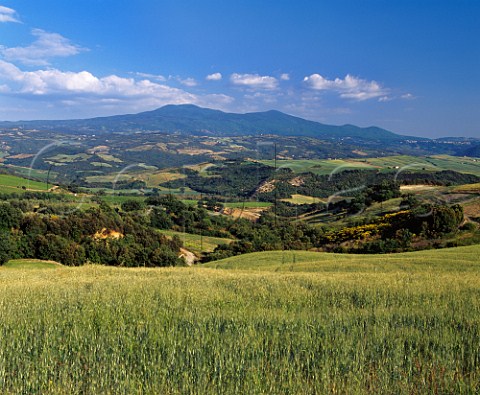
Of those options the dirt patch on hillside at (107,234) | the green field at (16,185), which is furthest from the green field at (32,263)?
the green field at (16,185)

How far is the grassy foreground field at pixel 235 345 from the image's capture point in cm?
464

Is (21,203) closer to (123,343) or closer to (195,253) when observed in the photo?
(195,253)

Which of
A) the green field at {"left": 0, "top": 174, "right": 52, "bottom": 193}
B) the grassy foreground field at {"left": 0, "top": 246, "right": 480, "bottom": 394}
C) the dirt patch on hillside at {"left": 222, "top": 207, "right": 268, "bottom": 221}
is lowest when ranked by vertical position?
the dirt patch on hillside at {"left": 222, "top": 207, "right": 268, "bottom": 221}

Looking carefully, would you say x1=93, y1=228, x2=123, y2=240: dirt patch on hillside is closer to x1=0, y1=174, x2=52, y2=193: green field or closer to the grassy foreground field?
x1=0, y1=174, x2=52, y2=193: green field

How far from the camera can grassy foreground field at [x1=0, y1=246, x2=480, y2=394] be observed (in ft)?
15.2

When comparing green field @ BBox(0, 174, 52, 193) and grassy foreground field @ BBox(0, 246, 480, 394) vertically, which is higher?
grassy foreground field @ BBox(0, 246, 480, 394)

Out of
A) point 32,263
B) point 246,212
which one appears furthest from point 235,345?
point 246,212

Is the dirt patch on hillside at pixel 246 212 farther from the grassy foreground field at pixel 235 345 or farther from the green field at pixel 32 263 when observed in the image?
the grassy foreground field at pixel 235 345

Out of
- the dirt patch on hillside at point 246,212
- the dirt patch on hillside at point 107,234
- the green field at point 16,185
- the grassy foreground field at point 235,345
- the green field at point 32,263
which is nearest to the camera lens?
the grassy foreground field at point 235,345

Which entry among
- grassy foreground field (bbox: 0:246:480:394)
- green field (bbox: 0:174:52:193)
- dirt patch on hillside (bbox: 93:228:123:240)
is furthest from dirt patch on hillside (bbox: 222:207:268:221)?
grassy foreground field (bbox: 0:246:480:394)

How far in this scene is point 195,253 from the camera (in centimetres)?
5684

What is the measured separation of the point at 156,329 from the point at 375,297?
5.27 meters

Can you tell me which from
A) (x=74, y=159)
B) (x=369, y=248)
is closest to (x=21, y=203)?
(x=369, y=248)

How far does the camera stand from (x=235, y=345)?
18.0 ft
